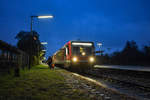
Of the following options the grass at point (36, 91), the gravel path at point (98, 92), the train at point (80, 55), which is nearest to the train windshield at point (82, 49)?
the train at point (80, 55)

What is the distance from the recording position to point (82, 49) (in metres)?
18.7

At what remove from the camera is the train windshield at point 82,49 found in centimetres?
1847

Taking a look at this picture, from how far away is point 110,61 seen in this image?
2165 inches

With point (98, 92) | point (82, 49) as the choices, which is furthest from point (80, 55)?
point (98, 92)

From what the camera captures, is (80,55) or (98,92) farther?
(80,55)

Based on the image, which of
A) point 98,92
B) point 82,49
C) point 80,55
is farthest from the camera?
point 82,49

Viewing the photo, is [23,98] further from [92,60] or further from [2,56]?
[92,60]

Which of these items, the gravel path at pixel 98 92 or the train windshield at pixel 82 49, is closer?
the gravel path at pixel 98 92

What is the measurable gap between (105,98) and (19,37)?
250ft

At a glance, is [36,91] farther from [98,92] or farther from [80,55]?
[80,55]

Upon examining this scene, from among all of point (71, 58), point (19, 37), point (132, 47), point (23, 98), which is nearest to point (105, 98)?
point (23, 98)

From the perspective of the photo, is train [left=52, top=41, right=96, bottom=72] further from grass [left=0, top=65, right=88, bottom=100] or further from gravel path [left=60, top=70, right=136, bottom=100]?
gravel path [left=60, top=70, right=136, bottom=100]

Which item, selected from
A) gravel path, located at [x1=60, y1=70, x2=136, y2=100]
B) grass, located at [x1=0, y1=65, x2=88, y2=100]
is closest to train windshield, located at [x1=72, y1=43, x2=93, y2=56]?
grass, located at [x1=0, y1=65, x2=88, y2=100]

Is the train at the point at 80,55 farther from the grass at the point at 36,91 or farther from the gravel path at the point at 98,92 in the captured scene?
the gravel path at the point at 98,92
